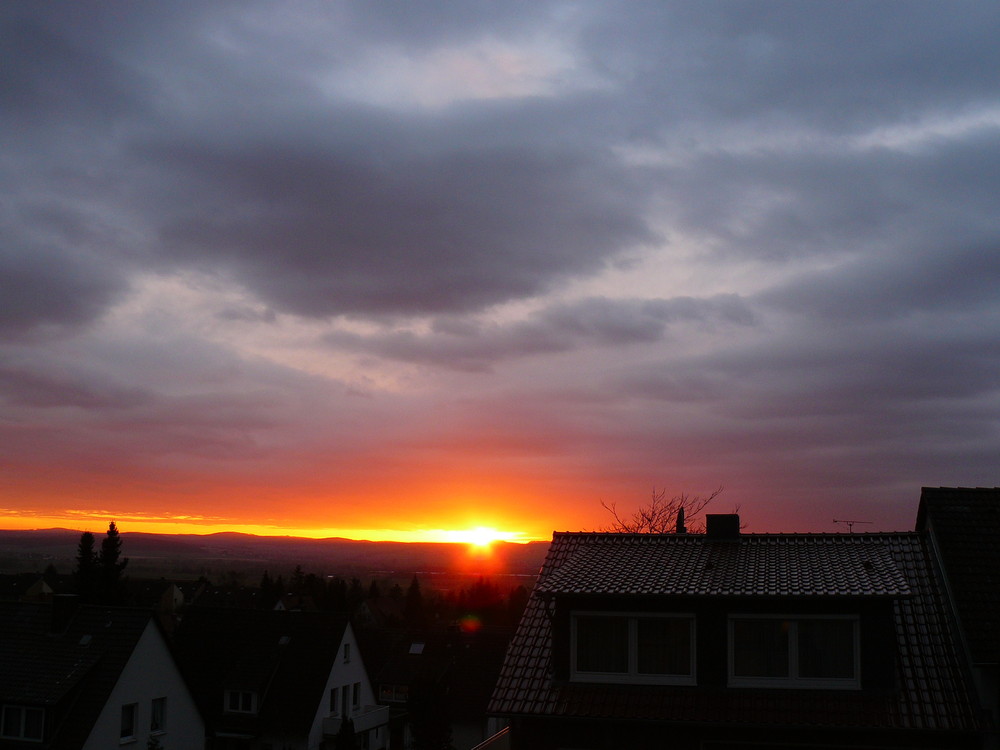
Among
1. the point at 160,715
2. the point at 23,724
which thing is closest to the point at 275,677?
the point at 160,715

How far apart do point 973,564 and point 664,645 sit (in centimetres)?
698

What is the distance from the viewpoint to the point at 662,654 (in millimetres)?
17453

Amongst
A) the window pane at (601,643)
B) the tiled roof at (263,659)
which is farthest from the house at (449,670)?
the window pane at (601,643)

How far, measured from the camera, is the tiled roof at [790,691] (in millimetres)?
16078

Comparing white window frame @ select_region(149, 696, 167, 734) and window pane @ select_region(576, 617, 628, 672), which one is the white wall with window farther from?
window pane @ select_region(576, 617, 628, 672)

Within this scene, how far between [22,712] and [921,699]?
29648 millimetres

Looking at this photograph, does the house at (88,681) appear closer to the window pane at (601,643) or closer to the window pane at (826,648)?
the window pane at (601,643)

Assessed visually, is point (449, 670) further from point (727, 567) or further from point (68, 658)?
point (727, 567)

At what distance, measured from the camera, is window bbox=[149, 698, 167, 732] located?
35594 mm

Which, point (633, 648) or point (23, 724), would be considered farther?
point (23, 724)

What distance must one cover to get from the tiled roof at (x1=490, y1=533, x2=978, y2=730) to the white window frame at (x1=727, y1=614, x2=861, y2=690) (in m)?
0.14

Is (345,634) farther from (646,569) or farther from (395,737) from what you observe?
(646,569)

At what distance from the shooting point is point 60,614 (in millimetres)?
35094

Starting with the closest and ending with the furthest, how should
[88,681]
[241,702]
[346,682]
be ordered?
[88,681] → [241,702] → [346,682]
